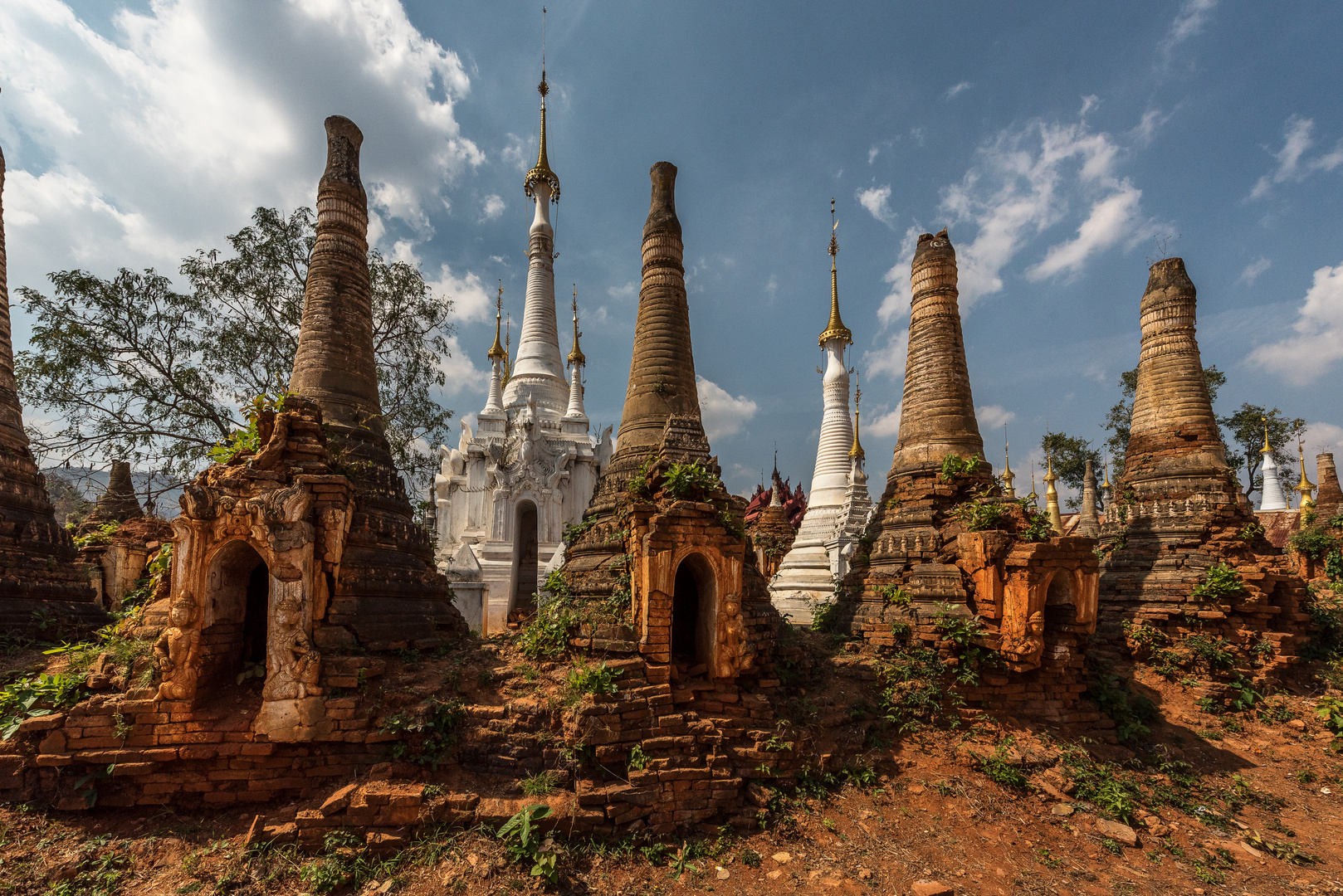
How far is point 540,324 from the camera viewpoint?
80.0 ft

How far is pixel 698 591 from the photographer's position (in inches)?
357

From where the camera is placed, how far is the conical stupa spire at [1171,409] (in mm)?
13305

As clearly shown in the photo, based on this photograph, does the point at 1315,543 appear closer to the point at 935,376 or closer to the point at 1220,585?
the point at 1220,585

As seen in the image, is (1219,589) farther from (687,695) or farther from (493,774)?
(493,774)

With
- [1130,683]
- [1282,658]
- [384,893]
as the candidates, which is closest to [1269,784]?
[1130,683]

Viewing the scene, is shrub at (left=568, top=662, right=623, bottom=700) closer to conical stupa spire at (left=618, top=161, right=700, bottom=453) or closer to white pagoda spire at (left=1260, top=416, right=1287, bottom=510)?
conical stupa spire at (left=618, top=161, right=700, bottom=453)

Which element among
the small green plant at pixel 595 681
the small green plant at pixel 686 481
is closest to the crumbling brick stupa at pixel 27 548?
the small green plant at pixel 595 681

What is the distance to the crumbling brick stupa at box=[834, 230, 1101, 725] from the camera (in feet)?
30.3

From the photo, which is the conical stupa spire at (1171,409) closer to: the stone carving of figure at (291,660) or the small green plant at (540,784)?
the small green plant at (540,784)

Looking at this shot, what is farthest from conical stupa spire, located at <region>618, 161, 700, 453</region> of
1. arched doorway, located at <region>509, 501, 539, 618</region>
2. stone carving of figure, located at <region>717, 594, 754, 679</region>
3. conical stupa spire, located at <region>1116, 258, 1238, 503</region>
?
arched doorway, located at <region>509, 501, 539, 618</region>

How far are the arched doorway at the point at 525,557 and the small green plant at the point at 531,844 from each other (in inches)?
609

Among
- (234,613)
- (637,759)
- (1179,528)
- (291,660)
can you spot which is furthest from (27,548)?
(1179,528)

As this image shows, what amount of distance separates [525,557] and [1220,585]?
20.1 meters

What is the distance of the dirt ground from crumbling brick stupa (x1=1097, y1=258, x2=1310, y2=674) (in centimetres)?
A: 306
